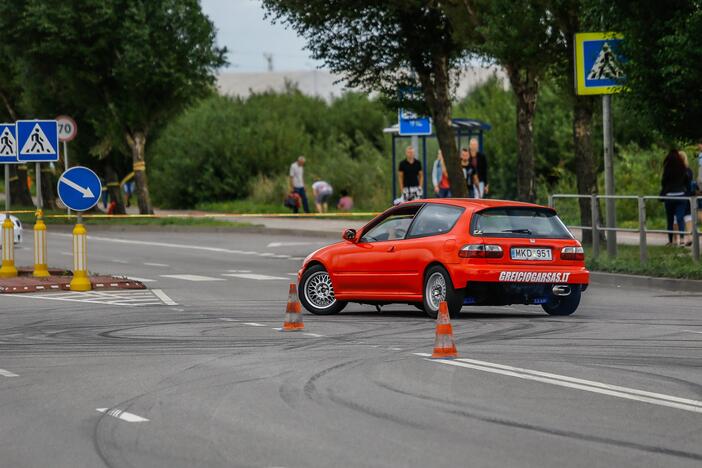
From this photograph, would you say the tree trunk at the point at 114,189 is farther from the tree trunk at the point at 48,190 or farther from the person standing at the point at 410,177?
the person standing at the point at 410,177

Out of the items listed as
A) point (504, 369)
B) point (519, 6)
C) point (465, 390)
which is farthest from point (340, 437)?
point (519, 6)

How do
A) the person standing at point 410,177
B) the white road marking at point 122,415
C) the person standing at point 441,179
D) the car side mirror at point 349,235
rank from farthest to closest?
the person standing at point 441,179
the person standing at point 410,177
the car side mirror at point 349,235
the white road marking at point 122,415

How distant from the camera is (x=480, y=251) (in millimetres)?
16875

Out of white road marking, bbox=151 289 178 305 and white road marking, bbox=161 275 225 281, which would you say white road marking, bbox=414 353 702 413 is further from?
white road marking, bbox=161 275 225 281

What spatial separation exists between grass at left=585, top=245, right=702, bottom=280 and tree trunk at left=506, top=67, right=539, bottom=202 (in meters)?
5.90

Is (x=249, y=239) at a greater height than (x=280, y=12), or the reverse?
(x=280, y=12)

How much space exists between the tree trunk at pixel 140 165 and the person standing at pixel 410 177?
14.9 metres

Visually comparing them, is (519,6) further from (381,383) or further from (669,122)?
(381,383)

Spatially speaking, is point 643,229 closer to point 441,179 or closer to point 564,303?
point 564,303

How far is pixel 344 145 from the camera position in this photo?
60094mm

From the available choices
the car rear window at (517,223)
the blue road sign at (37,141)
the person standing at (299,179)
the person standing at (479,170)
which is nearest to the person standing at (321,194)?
the person standing at (299,179)

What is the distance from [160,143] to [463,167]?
26043mm

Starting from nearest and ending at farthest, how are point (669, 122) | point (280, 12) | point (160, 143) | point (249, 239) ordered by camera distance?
point (669, 122) < point (280, 12) < point (249, 239) < point (160, 143)

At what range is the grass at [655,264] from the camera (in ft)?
72.4
